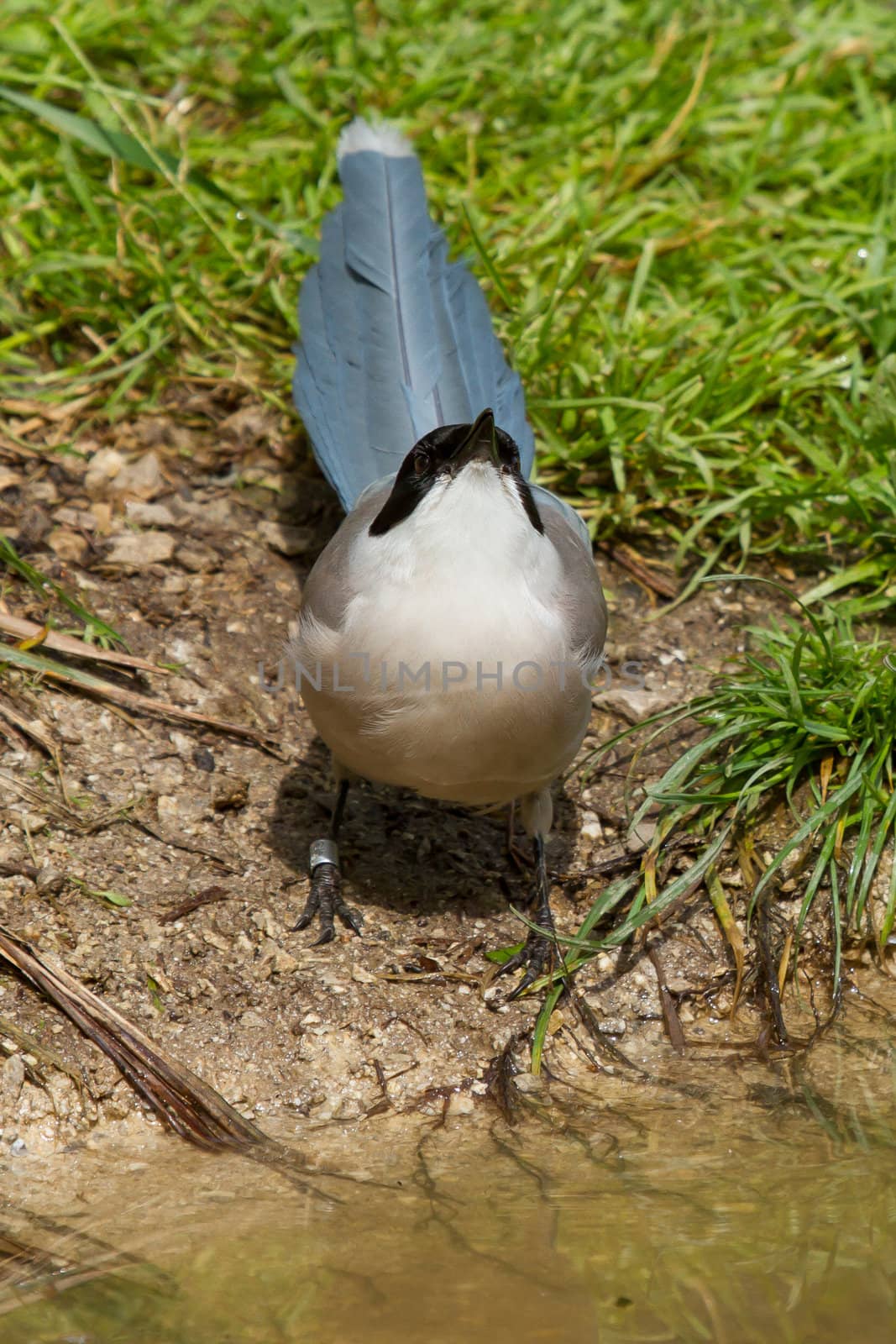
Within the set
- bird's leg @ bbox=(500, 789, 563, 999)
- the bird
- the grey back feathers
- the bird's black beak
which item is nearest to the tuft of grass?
bird's leg @ bbox=(500, 789, 563, 999)

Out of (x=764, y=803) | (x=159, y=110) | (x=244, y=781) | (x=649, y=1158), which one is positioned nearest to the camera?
(x=649, y=1158)

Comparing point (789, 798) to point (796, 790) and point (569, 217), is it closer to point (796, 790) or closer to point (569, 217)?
point (796, 790)

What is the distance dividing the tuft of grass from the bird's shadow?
339mm

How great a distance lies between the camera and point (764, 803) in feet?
12.9

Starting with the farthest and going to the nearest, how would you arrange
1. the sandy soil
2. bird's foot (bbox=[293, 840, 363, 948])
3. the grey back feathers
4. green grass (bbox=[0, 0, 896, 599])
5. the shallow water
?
green grass (bbox=[0, 0, 896, 599])
the grey back feathers
bird's foot (bbox=[293, 840, 363, 948])
the sandy soil
the shallow water

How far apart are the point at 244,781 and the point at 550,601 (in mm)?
1171

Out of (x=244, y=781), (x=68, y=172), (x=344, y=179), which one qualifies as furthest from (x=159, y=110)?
(x=244, y=781)

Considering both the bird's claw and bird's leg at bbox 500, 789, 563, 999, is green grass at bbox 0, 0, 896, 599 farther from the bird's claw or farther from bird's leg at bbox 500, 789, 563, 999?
the bird's claw

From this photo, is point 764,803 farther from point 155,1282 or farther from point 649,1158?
point 155,1282

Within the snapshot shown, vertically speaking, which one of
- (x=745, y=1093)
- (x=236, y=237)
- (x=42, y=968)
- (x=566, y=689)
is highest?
(x=236, y=237)

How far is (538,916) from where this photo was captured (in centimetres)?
390

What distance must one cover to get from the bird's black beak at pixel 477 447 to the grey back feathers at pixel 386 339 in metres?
1.06

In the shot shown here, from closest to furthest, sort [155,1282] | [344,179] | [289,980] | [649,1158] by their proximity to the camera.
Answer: [155,1282]
[649,1158]
[289,980]
[344,179]

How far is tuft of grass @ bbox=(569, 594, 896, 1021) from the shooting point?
370cm
